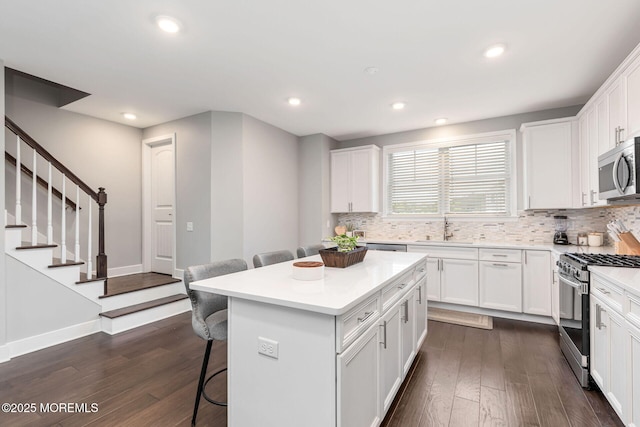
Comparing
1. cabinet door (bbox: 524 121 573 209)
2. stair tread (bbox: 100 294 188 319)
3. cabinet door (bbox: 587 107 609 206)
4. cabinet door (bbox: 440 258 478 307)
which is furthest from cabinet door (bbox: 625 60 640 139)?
stair tread (bbox: 100 294 188 319)

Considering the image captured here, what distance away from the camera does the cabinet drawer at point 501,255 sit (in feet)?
11.7

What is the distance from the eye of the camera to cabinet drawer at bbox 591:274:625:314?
1.78 m

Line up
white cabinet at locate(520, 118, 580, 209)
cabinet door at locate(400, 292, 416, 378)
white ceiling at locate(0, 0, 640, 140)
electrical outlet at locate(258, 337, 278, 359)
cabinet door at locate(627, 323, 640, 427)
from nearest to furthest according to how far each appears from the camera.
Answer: electrical outlet at locate(258, 337, 278, 359), cabinet door at locate(627, 323, 640, 427), white ceiling at locate(0, 0, 640, 140), cabinet door at locate(400, 292, 416, 378), white cabinet at locate(520, 118, 580, 209)

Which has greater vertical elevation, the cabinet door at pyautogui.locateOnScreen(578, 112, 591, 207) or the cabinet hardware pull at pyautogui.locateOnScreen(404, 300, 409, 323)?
the cabinet door at pyautogui.locateOnScreen(578, 112, 591, 207)

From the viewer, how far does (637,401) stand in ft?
5.16

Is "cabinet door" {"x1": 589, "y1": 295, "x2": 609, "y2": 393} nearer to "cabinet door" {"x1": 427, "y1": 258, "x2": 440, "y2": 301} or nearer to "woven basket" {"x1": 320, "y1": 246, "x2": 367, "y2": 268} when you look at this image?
"woven basket" {"x1": 320, "y1": 246, "x2": 367, "y2": 268}

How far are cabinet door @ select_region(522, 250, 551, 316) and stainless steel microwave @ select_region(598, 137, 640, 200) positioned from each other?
124cm

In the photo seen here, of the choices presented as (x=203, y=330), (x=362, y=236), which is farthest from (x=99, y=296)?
(x=362, y=236)

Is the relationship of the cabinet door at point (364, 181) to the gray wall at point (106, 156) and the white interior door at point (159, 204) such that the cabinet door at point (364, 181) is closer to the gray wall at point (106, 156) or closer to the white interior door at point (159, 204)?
the white interior door at point (159, 204)

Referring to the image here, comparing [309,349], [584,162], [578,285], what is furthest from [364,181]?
A: [309,349]

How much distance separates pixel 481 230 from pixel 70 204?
580 cm

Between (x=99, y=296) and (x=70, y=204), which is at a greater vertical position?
(x=70, y=204)

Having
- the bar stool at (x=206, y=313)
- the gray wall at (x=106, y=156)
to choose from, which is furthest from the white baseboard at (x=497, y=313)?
the gray wall at (x=106, y=156)

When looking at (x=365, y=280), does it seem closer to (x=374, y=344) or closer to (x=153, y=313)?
(x=374, y=344)
